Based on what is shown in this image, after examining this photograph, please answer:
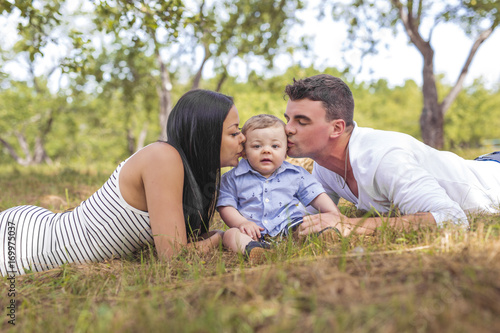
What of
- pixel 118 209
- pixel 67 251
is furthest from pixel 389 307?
pixel 67 251

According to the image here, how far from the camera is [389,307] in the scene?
1.37 meters

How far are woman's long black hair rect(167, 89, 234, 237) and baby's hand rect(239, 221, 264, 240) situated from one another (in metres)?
0.37

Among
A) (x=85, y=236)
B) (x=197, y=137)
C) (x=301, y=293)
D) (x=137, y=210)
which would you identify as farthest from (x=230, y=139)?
(x=301, y=293)

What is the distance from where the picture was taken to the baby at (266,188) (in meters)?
3.26

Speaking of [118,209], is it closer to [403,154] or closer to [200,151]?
[200,151]

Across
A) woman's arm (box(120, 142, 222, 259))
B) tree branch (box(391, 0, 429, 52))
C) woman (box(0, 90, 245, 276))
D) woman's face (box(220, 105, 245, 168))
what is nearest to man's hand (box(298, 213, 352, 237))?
woman (box(0, 90, 245, 276))

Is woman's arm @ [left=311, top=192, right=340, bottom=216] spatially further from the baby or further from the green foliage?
the green foliage

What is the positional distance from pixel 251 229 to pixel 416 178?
1.35m

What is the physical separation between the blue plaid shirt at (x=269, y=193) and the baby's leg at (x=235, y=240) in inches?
14.4

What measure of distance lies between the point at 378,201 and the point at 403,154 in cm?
55

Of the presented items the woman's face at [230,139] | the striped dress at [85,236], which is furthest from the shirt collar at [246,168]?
the striped dress at [85,236]

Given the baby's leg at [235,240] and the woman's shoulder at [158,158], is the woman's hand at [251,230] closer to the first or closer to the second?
the baby's leg at [235,240]

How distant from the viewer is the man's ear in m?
3.61

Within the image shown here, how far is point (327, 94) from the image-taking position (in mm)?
3580
